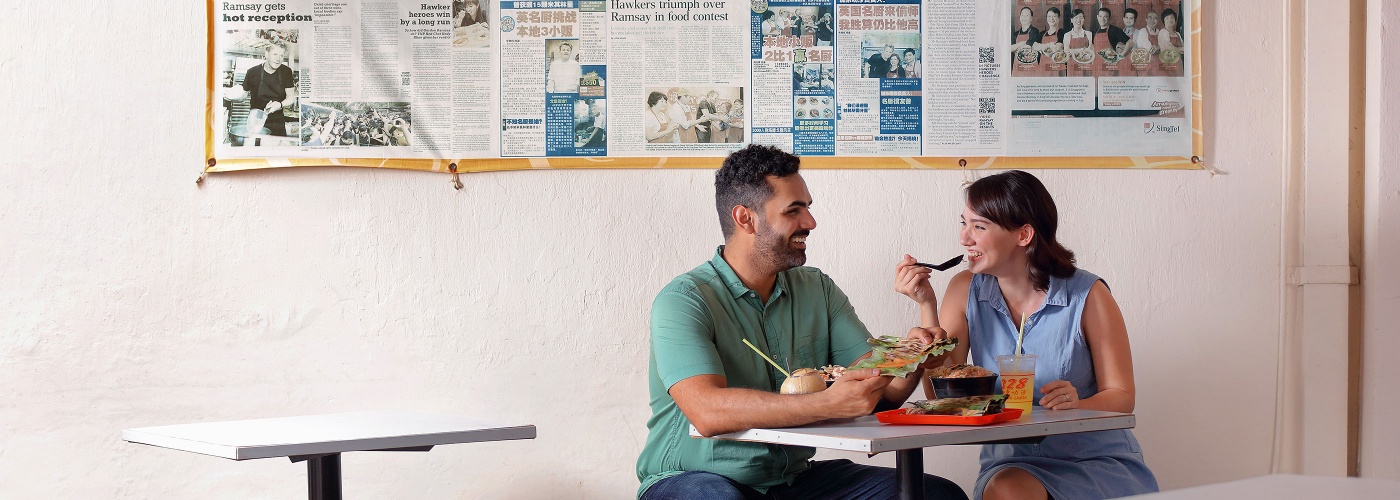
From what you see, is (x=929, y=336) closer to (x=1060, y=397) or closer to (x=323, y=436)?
(x=1060, y=397)

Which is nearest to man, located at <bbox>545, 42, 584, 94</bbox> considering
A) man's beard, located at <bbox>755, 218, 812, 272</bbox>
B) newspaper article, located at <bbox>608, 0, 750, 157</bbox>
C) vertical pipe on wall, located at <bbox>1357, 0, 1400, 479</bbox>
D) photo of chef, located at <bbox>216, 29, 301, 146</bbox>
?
newspaper article, located at <bbox>608, 0, 750, 157</bbox>

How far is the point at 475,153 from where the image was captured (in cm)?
287

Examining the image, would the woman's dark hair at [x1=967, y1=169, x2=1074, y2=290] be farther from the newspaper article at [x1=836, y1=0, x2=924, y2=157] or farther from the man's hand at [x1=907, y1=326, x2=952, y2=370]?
the newspaper article at [x1=836, y1=0, x2=924, y2=157]

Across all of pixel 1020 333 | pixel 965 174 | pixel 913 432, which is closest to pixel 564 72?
pixel 965 174

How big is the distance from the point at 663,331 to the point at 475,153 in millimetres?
1078

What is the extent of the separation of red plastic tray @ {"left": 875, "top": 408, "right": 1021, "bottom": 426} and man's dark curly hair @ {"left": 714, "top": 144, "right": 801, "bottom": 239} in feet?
1.94

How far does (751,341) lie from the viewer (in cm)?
219

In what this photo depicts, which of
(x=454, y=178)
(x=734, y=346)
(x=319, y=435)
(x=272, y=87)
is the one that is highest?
(x=272, y=87)

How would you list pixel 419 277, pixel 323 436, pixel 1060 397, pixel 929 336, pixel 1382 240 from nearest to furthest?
pixel 323 436 → pixel 1060 397 → pixel 929 336 → pixel 1382 240 → pixel 419 277

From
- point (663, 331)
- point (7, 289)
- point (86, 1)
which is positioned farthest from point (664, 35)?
point (7, 289)

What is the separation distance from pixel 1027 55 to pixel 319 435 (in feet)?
6.85

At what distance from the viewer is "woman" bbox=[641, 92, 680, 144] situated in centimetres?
288

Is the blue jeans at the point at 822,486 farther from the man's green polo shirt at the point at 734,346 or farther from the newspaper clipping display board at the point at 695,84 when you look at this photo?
the newspaper clipping display board at the point at 695,84

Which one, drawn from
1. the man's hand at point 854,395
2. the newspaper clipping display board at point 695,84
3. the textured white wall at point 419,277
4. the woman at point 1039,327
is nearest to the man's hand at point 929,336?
the woman at point 1039,327
